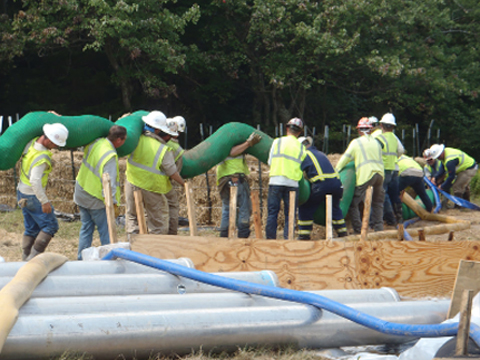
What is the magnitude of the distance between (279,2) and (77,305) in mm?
13330

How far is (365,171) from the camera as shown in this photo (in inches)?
339

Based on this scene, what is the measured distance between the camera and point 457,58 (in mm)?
19484

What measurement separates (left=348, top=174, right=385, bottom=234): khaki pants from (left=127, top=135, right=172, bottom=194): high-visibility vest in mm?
3209

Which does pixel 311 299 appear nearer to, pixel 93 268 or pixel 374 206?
pixel 93 268

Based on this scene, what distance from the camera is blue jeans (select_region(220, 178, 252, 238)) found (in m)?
Answer: 7.67

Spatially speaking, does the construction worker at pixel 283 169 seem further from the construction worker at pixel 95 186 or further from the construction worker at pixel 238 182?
the construction worker at pixel 95 186

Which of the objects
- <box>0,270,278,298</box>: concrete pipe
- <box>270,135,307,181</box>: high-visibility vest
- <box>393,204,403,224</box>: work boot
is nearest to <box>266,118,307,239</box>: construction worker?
<box>270,135,307,181</box>: high-visibility vest

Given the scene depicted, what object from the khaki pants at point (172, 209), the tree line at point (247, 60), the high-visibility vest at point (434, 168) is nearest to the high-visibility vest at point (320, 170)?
the khaki pants at point (172, 209)

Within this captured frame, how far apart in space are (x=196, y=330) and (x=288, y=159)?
4.58 meters

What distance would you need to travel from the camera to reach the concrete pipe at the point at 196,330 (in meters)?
2.87

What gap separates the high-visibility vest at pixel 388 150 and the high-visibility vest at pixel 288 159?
2.31 meters

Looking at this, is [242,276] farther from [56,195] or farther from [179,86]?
[179,86]

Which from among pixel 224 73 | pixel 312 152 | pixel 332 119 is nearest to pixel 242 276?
pixel 312 152

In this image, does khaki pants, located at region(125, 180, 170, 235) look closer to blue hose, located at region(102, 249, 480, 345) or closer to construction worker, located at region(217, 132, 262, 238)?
construction worker, located at region(217, 132, 262, 238)
